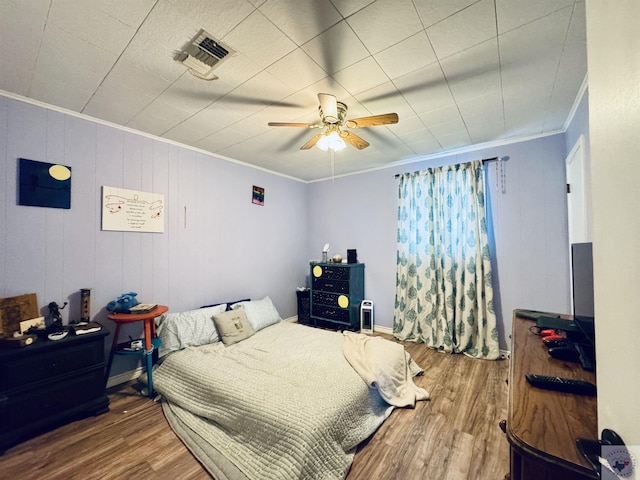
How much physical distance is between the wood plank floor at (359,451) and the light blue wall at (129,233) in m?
0.74

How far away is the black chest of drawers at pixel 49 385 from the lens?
1.76 metres

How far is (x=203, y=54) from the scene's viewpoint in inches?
63.9

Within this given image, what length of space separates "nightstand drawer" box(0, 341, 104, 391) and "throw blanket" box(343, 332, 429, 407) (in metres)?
2.08

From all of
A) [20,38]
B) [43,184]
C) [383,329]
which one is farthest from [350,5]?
[383,329]

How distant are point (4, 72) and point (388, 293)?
4.33 metres

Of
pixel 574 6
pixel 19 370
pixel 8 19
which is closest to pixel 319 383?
pixel 19 370

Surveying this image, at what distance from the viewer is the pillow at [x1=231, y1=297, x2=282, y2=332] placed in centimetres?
309

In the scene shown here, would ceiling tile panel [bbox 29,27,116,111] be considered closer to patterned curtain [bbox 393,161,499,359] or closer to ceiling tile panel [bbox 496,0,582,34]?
ceiling tile panel [bbox 496,0,582,34]

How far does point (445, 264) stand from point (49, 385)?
12.9 ft

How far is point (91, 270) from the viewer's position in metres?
2.43

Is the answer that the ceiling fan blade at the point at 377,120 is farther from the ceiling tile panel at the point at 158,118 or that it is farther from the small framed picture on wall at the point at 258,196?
the small framed picture on wall at the point at 258,196

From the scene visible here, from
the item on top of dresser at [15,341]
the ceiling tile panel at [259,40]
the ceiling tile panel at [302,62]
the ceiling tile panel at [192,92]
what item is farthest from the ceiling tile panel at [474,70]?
the item on top of dresser at [15,341]

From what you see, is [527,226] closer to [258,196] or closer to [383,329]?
[383,329]

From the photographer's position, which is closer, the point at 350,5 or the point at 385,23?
the point at 350,5
